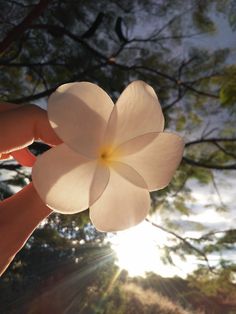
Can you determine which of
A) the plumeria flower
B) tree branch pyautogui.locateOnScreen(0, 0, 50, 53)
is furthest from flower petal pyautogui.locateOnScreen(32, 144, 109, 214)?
tree branch pyautogui.locateOnScreen(0, 0, 50, 53)

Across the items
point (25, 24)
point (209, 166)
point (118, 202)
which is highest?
point (118, 202)

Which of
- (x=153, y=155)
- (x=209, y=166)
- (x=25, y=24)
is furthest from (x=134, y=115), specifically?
(x=209, y=166)

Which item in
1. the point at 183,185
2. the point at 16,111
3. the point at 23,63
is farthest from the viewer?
the point at 183,185

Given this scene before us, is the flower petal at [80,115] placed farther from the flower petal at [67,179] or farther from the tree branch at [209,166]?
the tree branch at [209,166]

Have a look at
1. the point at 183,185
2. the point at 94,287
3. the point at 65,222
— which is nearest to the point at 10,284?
the point at 94,287

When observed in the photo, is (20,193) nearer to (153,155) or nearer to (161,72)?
(153,155)

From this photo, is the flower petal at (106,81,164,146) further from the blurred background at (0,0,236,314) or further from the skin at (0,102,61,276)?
the blurred background at (0,0,236,314)

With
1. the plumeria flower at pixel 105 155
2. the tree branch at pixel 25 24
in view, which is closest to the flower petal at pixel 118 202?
the plumeria flower at pixel 105 155

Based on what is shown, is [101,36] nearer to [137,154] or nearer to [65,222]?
[65,222]
